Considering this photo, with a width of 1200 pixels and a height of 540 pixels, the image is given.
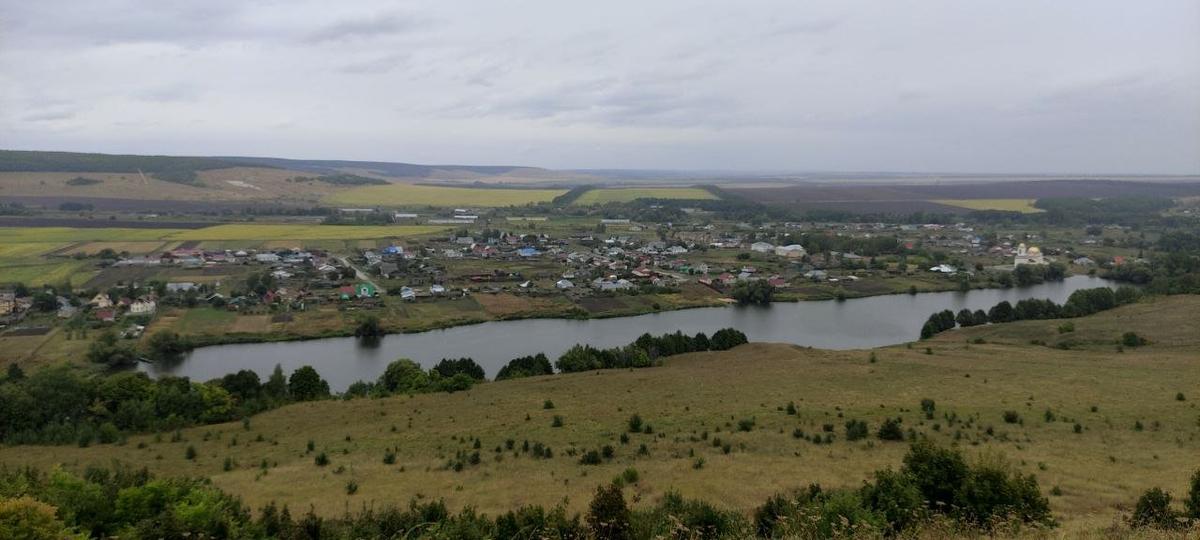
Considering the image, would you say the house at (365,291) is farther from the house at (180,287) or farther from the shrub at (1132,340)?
the shrub at (1132,340)

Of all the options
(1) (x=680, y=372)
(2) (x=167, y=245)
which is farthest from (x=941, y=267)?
(2) (x=167, y=245)

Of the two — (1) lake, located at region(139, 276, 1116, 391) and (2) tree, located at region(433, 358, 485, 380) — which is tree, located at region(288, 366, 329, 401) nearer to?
(1) lake, located at region(139, 276, 1116, 391)

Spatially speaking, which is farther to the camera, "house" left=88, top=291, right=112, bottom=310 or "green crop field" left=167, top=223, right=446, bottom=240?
"green crop field" left=167, top=223, right=446, bottom=240

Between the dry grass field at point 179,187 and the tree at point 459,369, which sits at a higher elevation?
the dry grass field at point 179,187

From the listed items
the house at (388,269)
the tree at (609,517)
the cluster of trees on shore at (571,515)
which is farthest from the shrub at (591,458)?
the house at (388,269)

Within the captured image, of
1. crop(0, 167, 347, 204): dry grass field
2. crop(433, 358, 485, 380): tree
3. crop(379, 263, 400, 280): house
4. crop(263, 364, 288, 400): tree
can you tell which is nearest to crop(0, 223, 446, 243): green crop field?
crop(379, 263, 400, 280): house

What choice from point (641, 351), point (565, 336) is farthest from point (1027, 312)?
point (565, 336)
